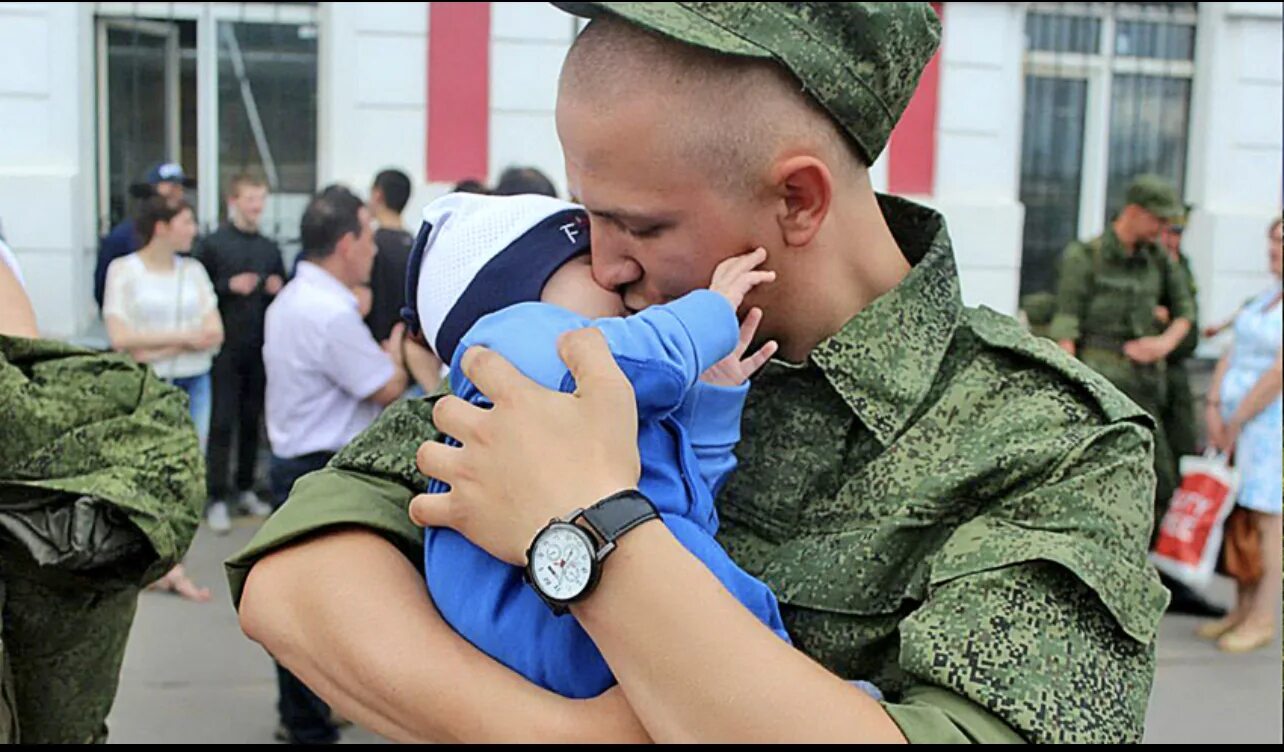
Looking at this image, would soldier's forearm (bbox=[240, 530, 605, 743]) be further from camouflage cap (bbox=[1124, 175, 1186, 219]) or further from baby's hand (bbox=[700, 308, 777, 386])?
camouflage cap (bbox=[1124, 175, 1186, 219])

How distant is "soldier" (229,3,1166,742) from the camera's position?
113 centimetres

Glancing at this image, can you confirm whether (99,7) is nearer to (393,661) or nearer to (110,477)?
(110,477)

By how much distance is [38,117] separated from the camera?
729 centimetres

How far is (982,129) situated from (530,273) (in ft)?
24.0

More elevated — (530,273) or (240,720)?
(530,273)

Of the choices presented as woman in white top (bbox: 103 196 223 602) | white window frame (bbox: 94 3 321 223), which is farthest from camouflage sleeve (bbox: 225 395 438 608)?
white window frame (bbox: 94 3 321 223)

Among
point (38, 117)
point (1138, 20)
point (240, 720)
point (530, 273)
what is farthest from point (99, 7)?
point (530, 273)

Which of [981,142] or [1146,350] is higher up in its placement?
[981,142]

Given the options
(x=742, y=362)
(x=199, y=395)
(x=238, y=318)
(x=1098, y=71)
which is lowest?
(x=199, y=395)

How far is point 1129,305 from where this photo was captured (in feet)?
20.1

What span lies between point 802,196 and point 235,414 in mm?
6190

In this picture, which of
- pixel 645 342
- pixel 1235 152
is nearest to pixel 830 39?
pixel 645 342

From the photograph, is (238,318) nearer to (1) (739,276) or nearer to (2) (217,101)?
(2) (217,101)

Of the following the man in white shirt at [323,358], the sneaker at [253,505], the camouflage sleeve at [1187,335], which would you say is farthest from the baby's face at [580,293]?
the sneaker at [253,505]
